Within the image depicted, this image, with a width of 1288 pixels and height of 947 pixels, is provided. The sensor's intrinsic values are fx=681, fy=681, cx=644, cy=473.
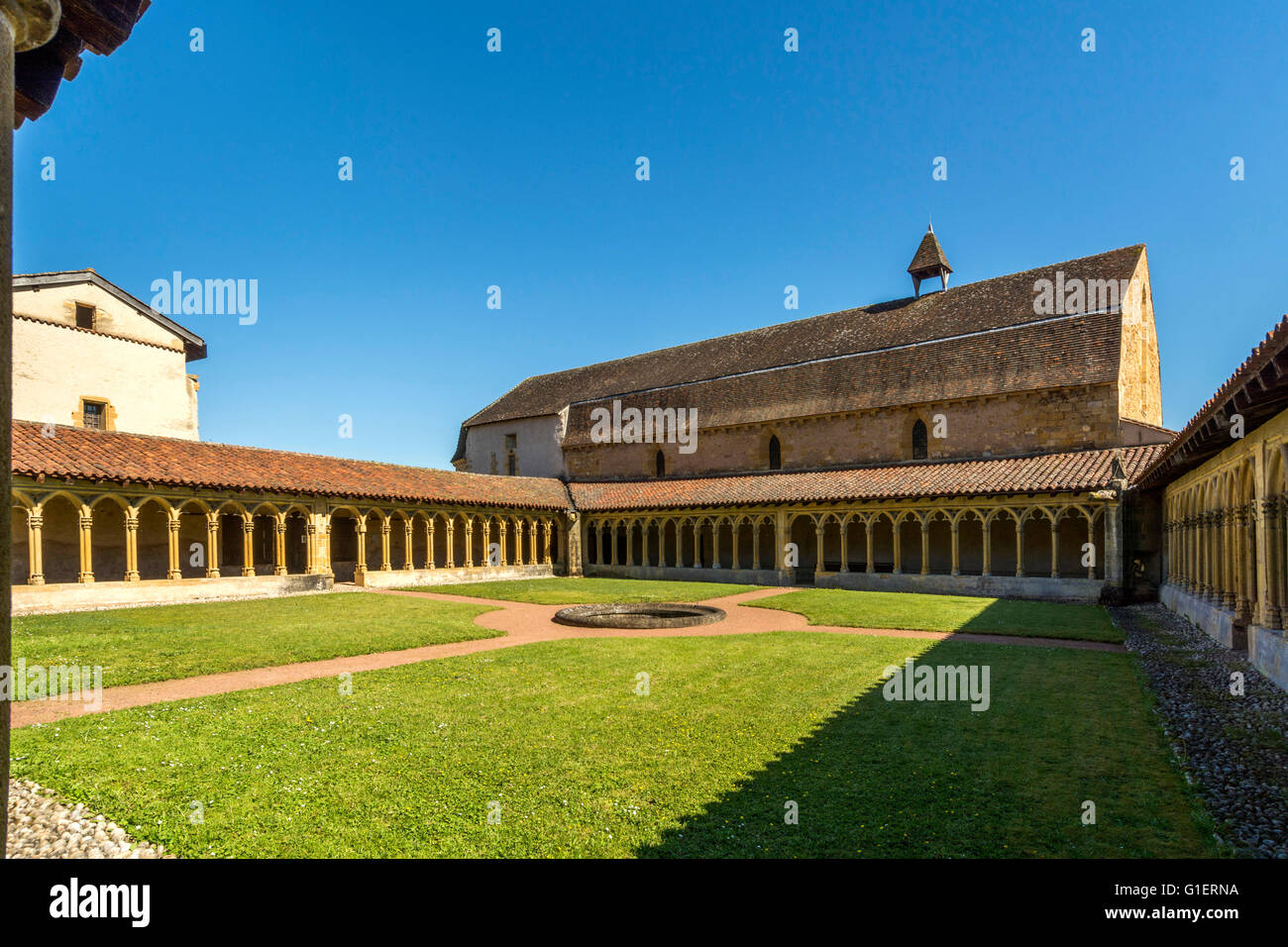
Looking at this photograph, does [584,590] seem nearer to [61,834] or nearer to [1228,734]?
[1228,734]

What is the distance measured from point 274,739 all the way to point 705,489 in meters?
25.4

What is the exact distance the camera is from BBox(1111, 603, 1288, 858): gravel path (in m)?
4.74

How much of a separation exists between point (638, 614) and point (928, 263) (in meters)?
26.9

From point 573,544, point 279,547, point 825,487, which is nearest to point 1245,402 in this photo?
point 825,487

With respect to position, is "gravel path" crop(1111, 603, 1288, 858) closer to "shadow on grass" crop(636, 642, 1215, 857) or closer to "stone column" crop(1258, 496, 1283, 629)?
"shadow on grass" crop(636, 642, 1215, 857)

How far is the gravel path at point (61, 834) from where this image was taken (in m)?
4.35

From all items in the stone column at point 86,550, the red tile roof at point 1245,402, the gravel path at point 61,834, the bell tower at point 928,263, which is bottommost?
the gravel path at point 61,834

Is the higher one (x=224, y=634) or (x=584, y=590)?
(x=224, y=634)

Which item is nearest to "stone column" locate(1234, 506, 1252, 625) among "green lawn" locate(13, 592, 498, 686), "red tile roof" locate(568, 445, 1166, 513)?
"red tile roof" locate(568, 445, 1166, 513)

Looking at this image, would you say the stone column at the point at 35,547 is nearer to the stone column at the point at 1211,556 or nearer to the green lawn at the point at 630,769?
the green lawn at the point at 630,769

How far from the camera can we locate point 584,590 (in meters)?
23.9

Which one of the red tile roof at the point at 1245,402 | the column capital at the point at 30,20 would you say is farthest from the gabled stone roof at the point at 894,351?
the column capital at the point at 30,20

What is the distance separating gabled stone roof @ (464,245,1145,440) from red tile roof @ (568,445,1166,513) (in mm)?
3311

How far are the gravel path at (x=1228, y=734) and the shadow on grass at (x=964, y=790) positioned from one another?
21 cm
